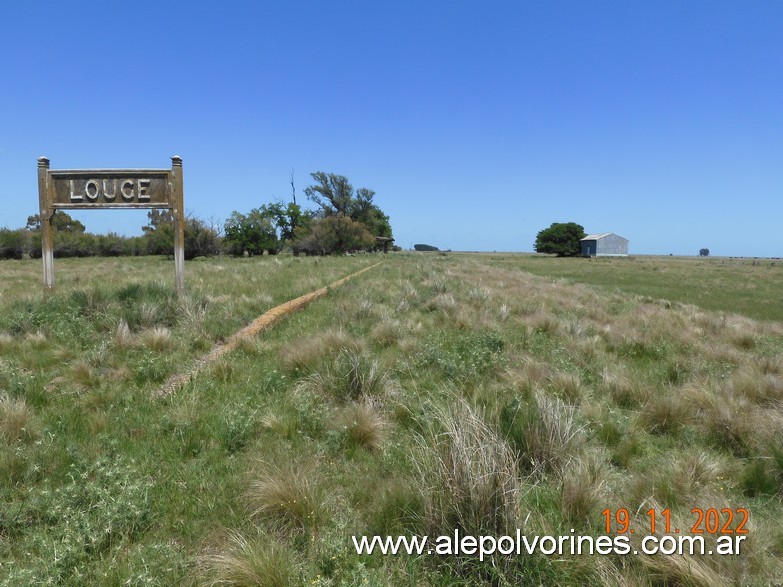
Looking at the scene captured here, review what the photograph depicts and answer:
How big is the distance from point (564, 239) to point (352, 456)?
345 ft

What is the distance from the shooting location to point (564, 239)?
99562 mm

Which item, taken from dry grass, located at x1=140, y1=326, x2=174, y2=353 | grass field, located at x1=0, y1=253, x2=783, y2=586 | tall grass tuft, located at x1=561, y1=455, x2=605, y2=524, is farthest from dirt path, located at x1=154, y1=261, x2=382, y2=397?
tall grass tuft, located at x1=561, y1=455, x2=605, y2=524

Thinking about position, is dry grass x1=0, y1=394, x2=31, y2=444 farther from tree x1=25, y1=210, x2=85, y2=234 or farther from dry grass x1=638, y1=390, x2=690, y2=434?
tree x1=25, y1=210, x2=85, y2=234

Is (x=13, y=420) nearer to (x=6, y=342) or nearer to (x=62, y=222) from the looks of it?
(x=6, y=342)

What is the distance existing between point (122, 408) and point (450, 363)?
3588 mm

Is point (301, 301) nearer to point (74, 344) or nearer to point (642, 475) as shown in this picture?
point (74, 344)

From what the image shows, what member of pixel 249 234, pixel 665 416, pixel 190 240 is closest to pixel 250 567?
pixel 665 416

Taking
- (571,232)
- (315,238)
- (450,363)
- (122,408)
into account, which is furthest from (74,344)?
(571,232)

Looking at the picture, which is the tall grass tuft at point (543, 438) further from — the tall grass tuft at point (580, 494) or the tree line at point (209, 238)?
the tree line at point (209, 238)

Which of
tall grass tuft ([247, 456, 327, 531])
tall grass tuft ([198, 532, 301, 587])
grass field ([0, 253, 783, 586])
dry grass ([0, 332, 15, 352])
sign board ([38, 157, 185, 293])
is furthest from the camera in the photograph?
sign board ([38, 157, 185, 293])

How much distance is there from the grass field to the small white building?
323 feet

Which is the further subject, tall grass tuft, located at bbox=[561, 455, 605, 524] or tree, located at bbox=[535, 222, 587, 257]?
tree, located at bbox=[535, 222, 587, 257]

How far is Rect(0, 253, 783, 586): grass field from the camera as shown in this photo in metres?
2.17

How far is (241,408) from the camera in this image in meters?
3.95
